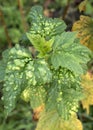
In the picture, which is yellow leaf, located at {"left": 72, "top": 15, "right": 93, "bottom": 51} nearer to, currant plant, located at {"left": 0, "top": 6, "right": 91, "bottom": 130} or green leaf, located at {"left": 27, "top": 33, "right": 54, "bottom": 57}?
currant plant, located at {"left": 0, "top": 6, "right": 91, "bottom": 130}

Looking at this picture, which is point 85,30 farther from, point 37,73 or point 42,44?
point 37,73

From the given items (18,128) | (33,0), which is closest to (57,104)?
(18,128)

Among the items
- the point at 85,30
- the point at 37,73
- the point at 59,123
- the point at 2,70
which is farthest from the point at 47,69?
the point at 85,30

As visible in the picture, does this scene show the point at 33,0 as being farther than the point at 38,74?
Yes

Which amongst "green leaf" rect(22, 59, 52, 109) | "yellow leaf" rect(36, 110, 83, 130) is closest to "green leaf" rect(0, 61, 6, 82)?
"green leaf" rect(22, 59, 52, 109)

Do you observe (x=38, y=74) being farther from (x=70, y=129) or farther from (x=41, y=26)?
(x=70, y=129)
